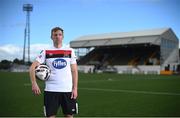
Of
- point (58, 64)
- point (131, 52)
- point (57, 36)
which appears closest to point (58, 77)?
point (58, 64)

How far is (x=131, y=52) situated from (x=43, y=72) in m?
51.9

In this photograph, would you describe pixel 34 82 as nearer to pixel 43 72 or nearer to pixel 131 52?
pixel 43 72

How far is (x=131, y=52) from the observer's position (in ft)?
183

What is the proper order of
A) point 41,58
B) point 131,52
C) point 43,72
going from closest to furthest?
point 43,72, point 41,58, point 131,52

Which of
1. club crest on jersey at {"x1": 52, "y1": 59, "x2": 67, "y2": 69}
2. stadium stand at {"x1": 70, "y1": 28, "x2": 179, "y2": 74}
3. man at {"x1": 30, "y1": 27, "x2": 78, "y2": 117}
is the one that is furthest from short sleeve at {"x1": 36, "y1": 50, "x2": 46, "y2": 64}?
stadium stand at {"x1": 70, "y1": 28, "x2": 179, "y2": 74}

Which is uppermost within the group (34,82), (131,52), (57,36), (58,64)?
(131,52)

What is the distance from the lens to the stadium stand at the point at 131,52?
159 ft

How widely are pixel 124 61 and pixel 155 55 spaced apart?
5.08 meters

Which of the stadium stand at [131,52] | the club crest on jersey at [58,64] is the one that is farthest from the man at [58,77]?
the stadium stand at [131,52]

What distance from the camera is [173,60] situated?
5097 centimetres

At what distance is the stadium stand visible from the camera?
4831cm

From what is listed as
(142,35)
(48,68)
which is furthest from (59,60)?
(142,35)

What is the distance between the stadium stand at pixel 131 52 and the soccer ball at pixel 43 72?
137 feet

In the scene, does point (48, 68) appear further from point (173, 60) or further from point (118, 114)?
point (173, 60)
